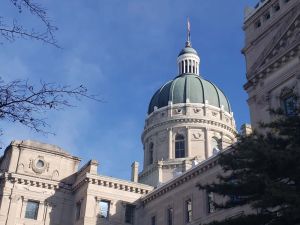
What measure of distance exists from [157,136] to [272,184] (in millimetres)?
46273

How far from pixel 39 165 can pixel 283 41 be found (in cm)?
2708

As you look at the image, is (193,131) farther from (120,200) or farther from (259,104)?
(259,104)

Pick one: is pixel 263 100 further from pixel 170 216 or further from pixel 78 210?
pixel 78 210

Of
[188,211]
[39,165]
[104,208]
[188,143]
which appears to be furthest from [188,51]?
[188,211]

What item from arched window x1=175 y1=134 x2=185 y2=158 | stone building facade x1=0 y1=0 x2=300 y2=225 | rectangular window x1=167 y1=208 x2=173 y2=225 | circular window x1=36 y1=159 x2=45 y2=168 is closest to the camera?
stone building facade x1=0 y1=0 x2=300 y2=225

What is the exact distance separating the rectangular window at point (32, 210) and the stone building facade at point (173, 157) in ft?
0.30

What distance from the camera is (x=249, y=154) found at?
54.7ft

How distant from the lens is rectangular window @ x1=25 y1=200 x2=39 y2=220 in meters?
42.6

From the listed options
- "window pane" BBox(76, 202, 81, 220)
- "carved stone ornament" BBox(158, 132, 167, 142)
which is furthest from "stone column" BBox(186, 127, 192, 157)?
"window pane" BBox(76, 202, 81, 220)

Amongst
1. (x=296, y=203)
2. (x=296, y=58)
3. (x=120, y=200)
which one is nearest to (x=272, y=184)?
(x=296, y=203)

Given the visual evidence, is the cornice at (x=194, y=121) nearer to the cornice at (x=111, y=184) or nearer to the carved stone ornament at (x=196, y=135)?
the carved stone ornament at (x=196, y=135)

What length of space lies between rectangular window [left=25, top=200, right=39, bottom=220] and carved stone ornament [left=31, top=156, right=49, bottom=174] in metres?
3.11

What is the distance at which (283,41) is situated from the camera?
92.0 ft

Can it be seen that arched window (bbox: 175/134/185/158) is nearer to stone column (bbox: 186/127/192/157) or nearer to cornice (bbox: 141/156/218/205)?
stone column (bbox: 186/127/192/157)
